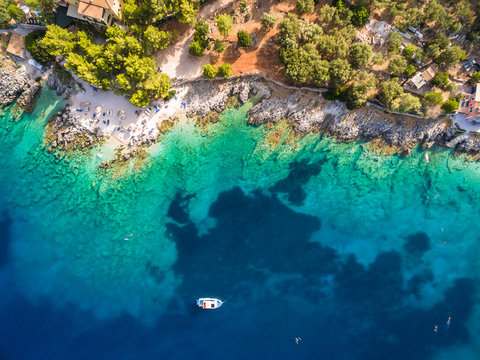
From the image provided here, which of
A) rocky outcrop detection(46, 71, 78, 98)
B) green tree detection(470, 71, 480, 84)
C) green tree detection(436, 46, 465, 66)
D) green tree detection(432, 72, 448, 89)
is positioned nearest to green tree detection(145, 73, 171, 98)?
rocky outcrop detection(46, 71, 78, 98)

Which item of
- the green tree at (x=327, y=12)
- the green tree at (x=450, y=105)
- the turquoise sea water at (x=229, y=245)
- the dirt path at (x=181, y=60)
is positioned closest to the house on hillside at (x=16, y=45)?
the turquoise sea water at (x=229, y=245)

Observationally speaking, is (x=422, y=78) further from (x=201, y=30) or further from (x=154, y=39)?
(x=154, y=39)

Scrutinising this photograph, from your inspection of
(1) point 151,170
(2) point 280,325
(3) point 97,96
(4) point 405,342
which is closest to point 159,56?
(3) point 97,96

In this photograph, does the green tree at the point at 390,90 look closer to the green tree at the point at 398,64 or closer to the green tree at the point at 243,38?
the green tree at the point at 398,64

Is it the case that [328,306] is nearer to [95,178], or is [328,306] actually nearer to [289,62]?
[289,62]

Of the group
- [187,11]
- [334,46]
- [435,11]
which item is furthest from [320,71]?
[187,11]

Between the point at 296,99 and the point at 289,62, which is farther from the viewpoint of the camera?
the point at 296,99
